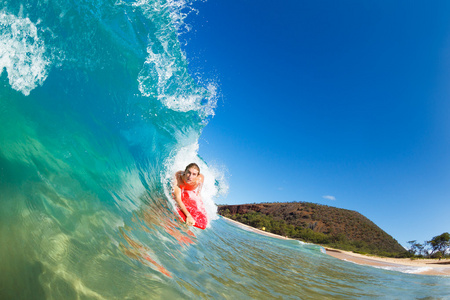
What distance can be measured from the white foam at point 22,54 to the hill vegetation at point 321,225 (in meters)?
47.0

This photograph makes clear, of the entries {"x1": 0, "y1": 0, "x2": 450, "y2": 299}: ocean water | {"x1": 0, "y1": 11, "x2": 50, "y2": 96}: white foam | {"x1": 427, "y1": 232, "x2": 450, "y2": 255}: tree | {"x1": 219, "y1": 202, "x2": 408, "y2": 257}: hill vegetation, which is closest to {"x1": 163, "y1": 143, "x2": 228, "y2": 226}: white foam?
{"x1": 0, "y1": 0, "x2": 450, "y2": 299}: ocean water

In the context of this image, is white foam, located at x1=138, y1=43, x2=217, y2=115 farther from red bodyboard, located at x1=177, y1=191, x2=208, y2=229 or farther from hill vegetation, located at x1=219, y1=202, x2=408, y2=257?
hill vegetation, located at x1=219, y1=202, x2=408, y2=257

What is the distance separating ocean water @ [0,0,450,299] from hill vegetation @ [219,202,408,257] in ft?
143

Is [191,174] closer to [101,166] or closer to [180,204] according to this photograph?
[180,204]

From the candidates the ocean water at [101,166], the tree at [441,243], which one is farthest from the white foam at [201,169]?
the tree at [441,243]

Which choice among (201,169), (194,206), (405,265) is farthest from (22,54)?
(405,265)

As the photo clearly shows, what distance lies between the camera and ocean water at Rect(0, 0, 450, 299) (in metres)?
2.54

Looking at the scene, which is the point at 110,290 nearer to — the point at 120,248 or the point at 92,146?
the point at 120,248

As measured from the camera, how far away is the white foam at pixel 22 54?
181 inches

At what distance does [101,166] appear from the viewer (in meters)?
5.75

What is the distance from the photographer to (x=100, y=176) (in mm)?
5438

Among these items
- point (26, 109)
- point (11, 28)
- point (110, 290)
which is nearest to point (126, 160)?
point (26, 109)

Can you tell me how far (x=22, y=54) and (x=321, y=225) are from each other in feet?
244

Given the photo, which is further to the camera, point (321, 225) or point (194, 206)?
point (321, 225)
